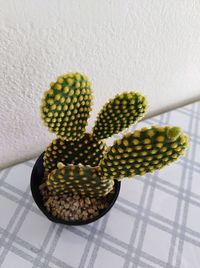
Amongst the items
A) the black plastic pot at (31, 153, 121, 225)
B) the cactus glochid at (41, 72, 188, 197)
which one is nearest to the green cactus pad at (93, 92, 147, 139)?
the cactus glochid at (41, 72, 188, 197)

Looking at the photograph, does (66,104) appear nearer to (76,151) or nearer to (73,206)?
(76,151)

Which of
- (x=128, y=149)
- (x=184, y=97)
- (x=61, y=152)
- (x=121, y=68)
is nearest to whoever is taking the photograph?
(x=128, y=149)

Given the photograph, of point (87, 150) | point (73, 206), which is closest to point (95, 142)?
point (87, 150)

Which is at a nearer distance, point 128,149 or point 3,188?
point 128,149

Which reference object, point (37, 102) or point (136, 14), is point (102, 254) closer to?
point (37, 102)

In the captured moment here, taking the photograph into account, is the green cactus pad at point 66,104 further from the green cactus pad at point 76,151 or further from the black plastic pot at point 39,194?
the black plastic pot at point 39,194

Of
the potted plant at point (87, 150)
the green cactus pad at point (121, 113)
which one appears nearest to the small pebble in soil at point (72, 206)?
the potted plant at point (87, 150)

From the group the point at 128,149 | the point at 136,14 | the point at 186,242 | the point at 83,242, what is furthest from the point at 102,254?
the point at 136,14

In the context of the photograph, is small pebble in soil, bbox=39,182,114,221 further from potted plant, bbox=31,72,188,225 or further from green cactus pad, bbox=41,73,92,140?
green cactus pad, bbox=41,73,92,140
